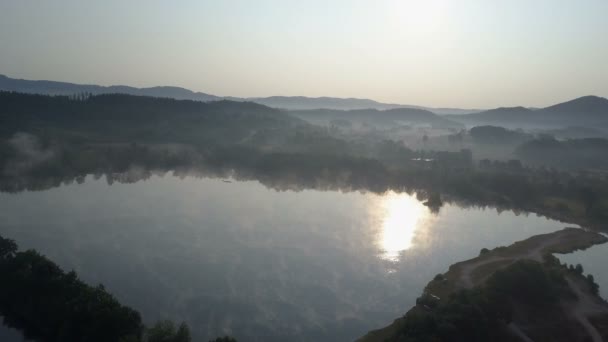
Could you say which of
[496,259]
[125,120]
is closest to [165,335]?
[496,259]

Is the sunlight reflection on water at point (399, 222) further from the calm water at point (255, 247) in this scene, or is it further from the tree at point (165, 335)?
the tree at point (165, 335)

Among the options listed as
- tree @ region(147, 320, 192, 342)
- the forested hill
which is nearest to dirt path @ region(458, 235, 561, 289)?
tree @ region(147, 320, 192, 342)

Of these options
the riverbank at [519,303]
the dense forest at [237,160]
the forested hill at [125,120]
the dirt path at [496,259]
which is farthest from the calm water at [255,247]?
the forested hill at [125,120]

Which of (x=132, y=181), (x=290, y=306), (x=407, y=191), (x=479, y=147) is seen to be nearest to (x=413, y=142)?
(x=479, y=147)

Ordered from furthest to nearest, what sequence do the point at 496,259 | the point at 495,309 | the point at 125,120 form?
the point at 125,120, the point at 496,259, the point at 495,309

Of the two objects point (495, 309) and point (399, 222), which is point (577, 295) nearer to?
point (495, 309)

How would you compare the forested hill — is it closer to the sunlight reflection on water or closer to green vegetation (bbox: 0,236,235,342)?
the sunlight reflection on water
